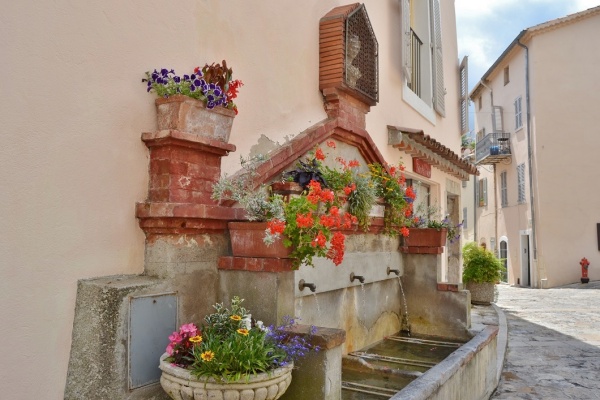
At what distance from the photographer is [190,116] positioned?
322 cm

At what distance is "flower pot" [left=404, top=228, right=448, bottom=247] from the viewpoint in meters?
6.02

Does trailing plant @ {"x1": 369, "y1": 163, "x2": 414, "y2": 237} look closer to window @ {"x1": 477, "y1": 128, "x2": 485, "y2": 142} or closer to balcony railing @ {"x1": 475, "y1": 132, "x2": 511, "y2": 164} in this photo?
balcony railing @ {"x1": 475, "y1": 132, "x2": 511, "y2": 164}

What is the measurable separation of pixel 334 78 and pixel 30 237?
378cm

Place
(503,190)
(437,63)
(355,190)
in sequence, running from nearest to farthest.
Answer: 1. (355,190)
2. (437,63)
3. (503,190)

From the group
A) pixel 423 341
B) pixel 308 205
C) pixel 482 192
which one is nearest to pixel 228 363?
pixel 308 205

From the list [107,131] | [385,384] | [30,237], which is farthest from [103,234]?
[385,384]

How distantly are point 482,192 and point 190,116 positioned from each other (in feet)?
83.7

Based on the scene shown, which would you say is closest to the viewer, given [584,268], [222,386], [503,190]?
[222,386]

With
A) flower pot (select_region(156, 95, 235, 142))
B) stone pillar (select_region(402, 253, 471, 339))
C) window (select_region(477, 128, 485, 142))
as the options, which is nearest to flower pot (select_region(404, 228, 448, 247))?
stone pillar (select_region(402, 253, 471, 339))

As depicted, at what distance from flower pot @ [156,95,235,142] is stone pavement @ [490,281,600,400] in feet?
14.0

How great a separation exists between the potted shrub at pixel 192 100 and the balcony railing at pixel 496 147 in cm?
2076

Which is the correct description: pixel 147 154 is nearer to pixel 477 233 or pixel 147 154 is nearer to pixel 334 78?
pixel 334 78

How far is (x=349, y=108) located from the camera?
586 centimetres

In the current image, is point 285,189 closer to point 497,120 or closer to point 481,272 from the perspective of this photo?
point 481,272
